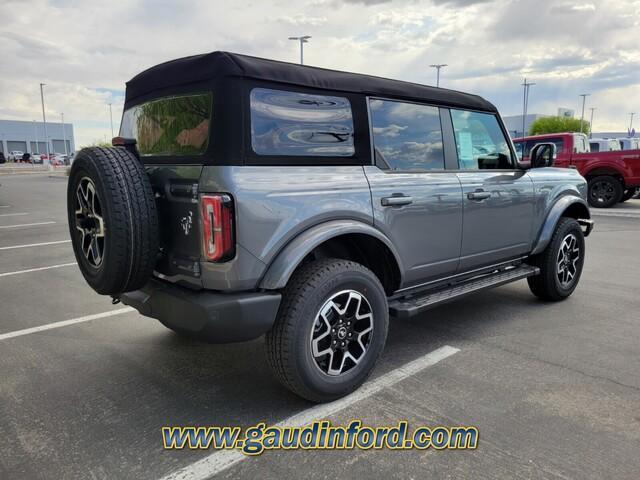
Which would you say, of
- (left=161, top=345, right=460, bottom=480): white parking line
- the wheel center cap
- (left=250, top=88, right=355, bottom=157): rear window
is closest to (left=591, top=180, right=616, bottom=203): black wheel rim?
(left=161, top=345, right=460, bottom=480): white parking line

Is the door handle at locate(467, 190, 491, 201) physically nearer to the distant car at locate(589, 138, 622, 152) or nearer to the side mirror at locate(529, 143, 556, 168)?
the side mirror at locate(529, 143, 556, 168)

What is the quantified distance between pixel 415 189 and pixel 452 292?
90 centimetres

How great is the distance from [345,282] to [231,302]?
27.0 inches

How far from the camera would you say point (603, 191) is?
13.3m

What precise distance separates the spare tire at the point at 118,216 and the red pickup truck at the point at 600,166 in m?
12.2

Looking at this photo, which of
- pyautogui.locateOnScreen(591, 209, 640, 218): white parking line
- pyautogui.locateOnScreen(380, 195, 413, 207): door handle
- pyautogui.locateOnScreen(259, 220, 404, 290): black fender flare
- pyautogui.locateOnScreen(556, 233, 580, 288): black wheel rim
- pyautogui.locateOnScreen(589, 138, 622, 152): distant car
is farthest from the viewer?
pyautogui.locateOnScreen(589, 138, 622, 152): distant car

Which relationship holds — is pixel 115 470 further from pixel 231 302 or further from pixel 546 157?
pixel 546 157

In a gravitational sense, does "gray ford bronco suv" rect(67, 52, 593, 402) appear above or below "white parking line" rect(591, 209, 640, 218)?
above

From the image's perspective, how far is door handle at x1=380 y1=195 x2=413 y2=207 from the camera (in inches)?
122

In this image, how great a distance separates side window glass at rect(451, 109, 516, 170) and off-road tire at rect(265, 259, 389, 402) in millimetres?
1599

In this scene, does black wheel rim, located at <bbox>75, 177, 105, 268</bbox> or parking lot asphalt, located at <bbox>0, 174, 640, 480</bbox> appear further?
black wheel rim, located at <bbox>75, 177, 105, 268</bbox>

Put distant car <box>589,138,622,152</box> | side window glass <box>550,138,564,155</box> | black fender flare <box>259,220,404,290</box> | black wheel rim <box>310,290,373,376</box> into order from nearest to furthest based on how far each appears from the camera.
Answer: black fender flare <box>259,220,404,290</box> → black wheel rim <box>310,290,373,376</box> → side window glass <box>550,138,564,155</box> → distant car <box>589,138,622,152</box>

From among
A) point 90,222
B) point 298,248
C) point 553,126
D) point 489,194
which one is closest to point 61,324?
point 90,222

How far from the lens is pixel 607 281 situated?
5676 mm
